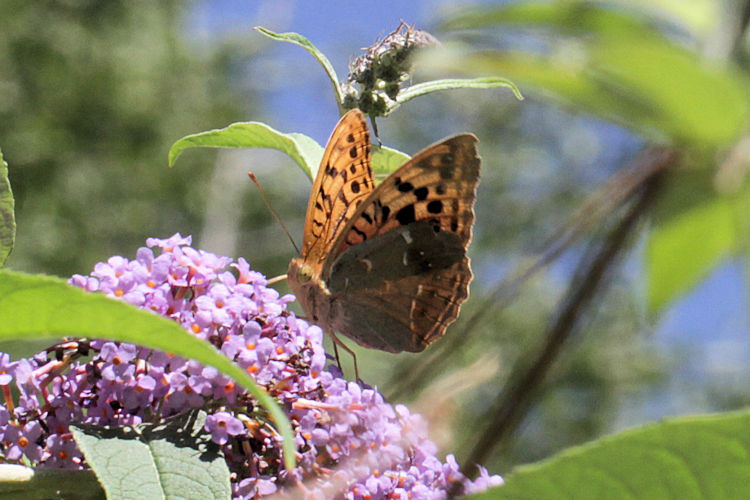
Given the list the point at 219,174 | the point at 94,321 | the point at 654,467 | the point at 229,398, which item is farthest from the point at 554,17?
the point at 219,174

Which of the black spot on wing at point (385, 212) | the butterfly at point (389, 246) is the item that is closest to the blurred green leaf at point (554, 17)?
the butterfly at point (389, 246)

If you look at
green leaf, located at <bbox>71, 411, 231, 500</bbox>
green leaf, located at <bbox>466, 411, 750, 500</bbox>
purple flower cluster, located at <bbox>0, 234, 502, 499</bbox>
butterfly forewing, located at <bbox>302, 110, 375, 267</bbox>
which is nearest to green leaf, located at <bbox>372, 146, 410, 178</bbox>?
butterfly forewing, located at <bbox>302, 110, 375, 267</bbox>

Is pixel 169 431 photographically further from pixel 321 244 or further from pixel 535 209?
pixel 535 209

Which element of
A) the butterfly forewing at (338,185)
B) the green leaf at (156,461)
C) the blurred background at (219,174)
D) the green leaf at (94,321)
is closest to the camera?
the green leaf at (94,321)

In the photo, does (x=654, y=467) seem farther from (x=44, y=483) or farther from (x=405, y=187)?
(x=405, y=187)

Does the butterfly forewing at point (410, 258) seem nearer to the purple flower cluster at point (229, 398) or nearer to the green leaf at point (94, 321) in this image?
the purple flower cluster at point (229, 398)
